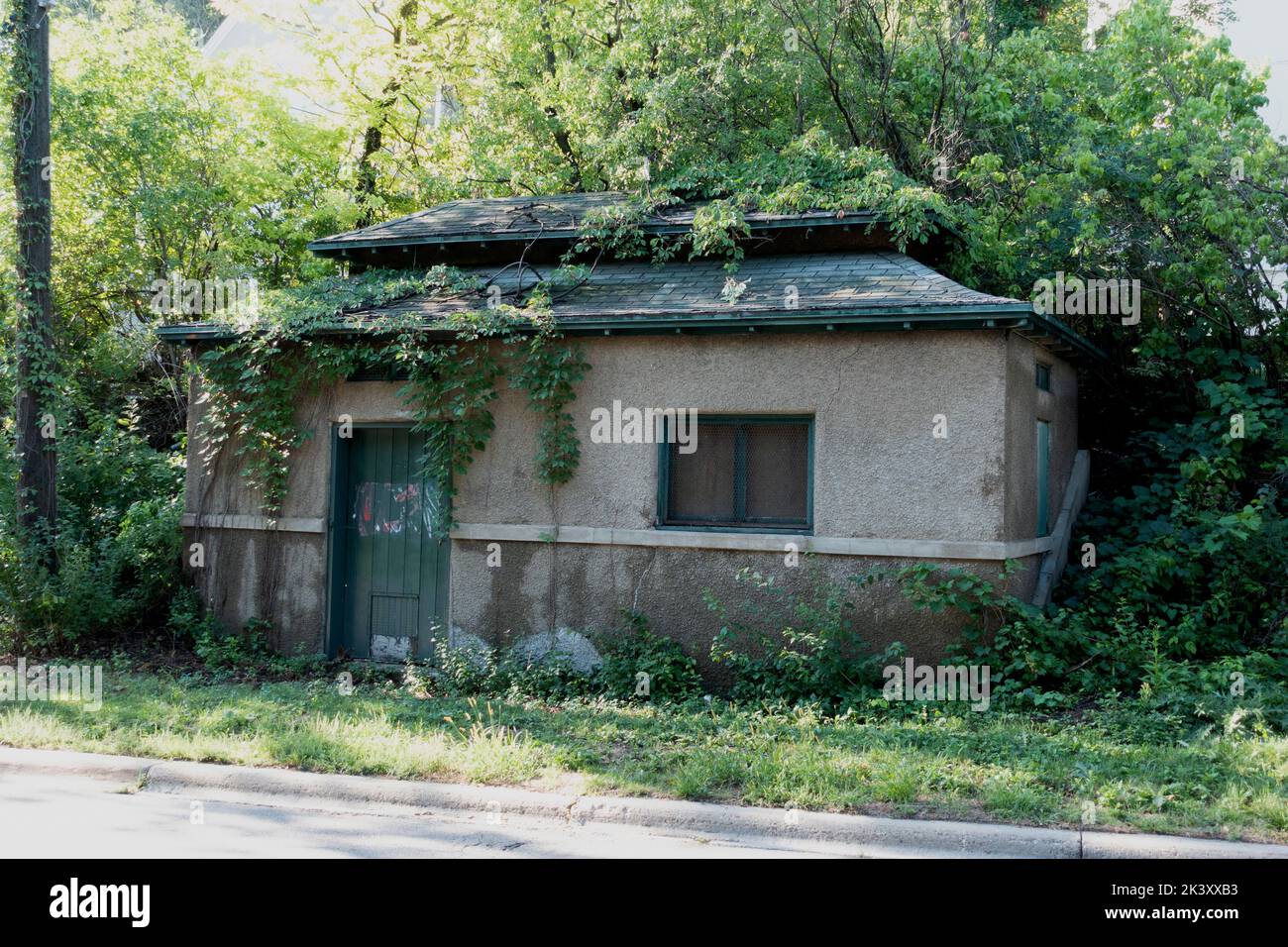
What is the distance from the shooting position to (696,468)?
9875 millimetres

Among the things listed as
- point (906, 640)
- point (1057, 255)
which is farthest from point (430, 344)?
point (1057, 255)

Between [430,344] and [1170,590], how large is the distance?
7249 mm

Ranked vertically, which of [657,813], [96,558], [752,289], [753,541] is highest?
[752,289]

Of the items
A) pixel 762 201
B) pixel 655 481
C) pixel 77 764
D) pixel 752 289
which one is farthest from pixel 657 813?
pixel 762 201

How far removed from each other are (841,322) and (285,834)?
580cm

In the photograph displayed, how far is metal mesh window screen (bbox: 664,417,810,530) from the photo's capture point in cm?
959

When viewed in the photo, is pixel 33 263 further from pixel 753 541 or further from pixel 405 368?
pixel 753 541

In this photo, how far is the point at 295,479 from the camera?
1107cm

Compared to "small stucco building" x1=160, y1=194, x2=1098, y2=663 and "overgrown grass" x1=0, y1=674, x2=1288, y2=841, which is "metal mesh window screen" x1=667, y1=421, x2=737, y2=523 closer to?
"small stucco building" x1=160, y1=194, x2=1098, y2=663

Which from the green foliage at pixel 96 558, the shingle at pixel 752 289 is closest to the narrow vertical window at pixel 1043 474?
the shingle at pixel 752 289

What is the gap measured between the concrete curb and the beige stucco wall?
3481mm

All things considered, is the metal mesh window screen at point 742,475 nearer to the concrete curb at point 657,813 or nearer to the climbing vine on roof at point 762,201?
the climbing vine on roof at point 762,201

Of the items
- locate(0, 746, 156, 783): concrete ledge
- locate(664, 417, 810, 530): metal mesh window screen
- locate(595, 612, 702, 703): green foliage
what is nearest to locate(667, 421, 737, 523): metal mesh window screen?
locate(664, 417, 810, 530): metal mesh window screen

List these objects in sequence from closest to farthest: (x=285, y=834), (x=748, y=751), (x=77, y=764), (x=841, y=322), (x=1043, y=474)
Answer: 1. (x=285, y=834)
2. (x=748, y=751)
3. (x=77, y=764)
4. (x=841, y=322)
5. (x=1043, y=474)
